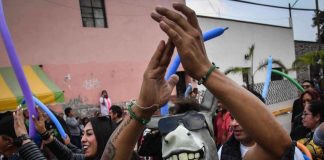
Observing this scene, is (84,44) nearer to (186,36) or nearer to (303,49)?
(186,36)

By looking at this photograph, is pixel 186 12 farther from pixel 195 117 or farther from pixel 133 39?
pixel 133 39

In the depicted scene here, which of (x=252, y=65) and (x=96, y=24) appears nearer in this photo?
(x=96, y=24)

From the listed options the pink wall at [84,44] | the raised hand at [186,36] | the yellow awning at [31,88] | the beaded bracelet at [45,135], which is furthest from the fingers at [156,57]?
the pink wall at [84,44]

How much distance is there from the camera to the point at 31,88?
10219mm

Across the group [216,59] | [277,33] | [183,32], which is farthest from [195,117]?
[277,33]

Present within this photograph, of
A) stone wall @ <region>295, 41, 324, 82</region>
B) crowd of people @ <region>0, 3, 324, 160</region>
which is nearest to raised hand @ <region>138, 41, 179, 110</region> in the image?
crowd of people @ <region>0, 3, 324, 160</region>

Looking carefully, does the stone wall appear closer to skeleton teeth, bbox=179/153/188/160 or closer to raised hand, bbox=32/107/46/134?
raised hand, bbox=32/107/46/134

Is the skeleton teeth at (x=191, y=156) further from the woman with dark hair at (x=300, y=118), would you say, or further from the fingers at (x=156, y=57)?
the woman with dark hair at (x=300, y=118)

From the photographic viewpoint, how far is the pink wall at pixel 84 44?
37.2 ft

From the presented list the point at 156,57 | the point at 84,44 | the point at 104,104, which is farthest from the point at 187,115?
the point at 84,44

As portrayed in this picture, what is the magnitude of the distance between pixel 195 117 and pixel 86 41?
11.6 meters

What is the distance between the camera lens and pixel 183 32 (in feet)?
3.85

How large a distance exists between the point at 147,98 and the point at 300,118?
375 centimetres

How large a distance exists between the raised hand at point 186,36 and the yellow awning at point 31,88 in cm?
924
